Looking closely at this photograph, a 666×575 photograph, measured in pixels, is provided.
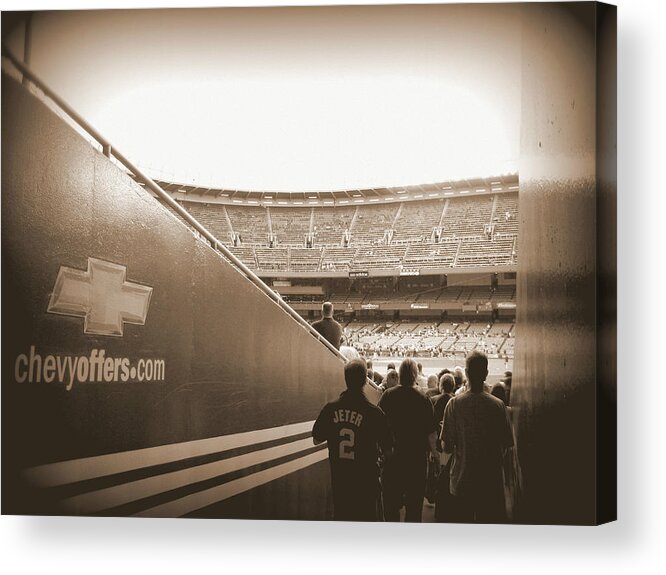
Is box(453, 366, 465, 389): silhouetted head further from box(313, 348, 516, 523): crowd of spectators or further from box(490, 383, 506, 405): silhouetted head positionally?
box(490, 383, 506, 405): silhouetted head

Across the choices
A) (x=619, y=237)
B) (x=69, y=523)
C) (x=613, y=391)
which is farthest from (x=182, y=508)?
(x=619, y=237)

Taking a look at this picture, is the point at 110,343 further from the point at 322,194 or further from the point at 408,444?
the point at 408,444

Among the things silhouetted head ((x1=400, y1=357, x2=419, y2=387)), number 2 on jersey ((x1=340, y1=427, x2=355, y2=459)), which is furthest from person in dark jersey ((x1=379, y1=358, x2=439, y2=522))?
number 2 on jersey ((x1=340, y1=427, x2=355, y2=459))

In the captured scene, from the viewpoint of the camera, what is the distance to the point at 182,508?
15.8 feet

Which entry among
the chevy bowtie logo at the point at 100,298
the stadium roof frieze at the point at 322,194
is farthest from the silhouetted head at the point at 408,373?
the chevy bowtie logo at the point at 100,298

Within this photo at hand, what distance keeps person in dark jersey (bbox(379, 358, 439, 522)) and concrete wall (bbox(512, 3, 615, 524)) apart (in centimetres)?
51

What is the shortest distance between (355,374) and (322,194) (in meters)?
1.15

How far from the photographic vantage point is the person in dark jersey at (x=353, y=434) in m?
4.41

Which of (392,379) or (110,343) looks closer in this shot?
(110,343)

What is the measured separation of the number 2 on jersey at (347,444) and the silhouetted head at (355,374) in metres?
0.22

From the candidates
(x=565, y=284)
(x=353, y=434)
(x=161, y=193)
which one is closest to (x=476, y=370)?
(x=565, y=284)

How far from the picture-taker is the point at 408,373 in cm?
466

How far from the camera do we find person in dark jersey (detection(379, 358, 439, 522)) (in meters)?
4.60

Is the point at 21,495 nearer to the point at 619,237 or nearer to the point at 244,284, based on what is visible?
the point at 244,284
